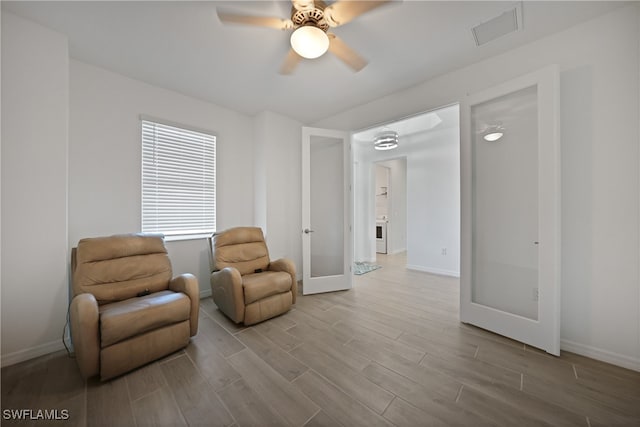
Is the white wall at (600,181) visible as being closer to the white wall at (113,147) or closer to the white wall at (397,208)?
the white wall at (113,147)

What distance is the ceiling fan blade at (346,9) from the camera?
1.43m

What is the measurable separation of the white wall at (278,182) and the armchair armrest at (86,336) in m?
2.13

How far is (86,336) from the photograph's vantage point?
1.52 metres

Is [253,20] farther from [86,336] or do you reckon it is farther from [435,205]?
[435,205]

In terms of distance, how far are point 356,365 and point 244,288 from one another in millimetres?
1260

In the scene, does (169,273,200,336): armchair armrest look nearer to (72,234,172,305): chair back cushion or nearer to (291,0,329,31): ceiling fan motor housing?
(72,234,172,305): chair back cushion

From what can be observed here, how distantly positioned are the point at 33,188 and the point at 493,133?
13.6 feet

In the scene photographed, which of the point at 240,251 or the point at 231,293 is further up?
the point at 240,251

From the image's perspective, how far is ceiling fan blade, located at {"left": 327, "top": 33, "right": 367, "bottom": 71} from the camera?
1784 mm

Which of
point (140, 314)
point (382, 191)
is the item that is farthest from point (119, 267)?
point (382, 191)

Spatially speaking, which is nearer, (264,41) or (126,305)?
(126,305)

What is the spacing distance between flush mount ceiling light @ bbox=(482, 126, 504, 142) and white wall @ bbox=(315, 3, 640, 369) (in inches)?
16.7

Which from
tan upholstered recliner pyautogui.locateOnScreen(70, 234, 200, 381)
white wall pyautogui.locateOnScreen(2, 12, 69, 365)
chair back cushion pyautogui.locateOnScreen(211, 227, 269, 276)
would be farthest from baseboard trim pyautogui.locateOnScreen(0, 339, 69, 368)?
chair back cushion pyautogui.locateOnScreen(211, 227, 269, 276)

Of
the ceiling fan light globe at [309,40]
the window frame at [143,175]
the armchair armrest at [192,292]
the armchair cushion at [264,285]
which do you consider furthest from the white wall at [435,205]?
the armchair armrest at [192,292]
